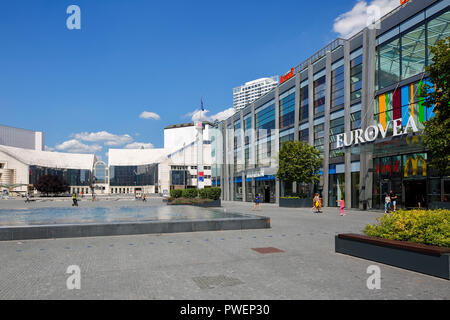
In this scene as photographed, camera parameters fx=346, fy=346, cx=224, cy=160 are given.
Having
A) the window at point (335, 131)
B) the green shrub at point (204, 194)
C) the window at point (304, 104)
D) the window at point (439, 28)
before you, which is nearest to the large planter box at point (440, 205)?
the window at point (439, 28)

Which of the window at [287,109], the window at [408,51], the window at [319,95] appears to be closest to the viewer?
the window at [408,51]

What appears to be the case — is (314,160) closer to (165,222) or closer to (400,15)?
(400,15)

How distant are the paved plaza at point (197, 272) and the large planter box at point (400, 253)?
0.20m

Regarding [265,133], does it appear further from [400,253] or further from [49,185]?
[49,185]

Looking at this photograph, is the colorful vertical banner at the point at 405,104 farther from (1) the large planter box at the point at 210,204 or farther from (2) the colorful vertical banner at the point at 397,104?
(1) the large planter box at the point at 210,204

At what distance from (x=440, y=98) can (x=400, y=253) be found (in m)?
6.89

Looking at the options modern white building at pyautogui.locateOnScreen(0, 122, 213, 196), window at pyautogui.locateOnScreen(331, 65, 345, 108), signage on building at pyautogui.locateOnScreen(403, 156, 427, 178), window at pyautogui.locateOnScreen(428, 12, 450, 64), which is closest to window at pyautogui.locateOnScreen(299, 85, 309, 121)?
window at pyautogui.locateOnScreen(331, 65, 345, 108)

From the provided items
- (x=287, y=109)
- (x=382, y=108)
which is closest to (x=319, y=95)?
(x=287, y=109)

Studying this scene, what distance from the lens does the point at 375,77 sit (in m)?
31.9

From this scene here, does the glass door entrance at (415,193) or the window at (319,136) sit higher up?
the window at (319,136)

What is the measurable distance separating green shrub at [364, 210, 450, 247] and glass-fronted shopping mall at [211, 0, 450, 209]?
16585mm

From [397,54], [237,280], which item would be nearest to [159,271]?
[237,280]

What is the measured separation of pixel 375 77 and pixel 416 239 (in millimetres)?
27065

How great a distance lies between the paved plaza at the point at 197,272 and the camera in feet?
20.9
